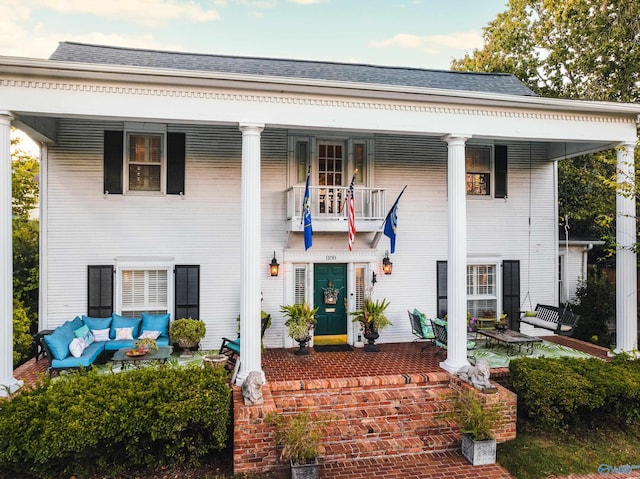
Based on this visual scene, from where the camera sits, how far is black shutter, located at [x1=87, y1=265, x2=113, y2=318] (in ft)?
32.0

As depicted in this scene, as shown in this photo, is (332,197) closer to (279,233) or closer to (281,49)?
(279,233)

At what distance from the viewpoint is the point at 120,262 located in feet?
32.6

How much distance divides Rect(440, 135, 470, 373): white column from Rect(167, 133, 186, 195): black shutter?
20.9 ft

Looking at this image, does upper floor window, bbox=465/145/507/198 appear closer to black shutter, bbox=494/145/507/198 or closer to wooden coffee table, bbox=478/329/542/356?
black shutter, bbox=494/145/507/198

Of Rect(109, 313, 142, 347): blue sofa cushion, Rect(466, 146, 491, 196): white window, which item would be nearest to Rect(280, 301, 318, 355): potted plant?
Rect(109, 313, 142, 347): blue sofa cushion

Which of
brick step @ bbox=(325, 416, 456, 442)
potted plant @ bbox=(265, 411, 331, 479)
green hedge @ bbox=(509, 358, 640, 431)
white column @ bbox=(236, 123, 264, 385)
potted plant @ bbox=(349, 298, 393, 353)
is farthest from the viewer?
potted plant @ bbox=(349, 298, 393, 353)

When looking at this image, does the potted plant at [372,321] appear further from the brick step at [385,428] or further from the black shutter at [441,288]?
the brick step at [385,428]

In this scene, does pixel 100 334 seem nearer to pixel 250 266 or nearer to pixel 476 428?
pixel 250 266

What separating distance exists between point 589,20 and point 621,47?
→ 1.72 meters

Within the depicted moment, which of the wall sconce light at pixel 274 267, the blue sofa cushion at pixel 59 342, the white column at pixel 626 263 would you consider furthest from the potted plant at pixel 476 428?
the blue sofa cushion at pixel 59 342

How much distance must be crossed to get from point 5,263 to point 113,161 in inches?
141

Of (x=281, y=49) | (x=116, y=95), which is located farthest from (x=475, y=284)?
(x=281, y=49)

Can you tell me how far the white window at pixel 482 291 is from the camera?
38.4ft

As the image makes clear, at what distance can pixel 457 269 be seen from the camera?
27.7 ft
